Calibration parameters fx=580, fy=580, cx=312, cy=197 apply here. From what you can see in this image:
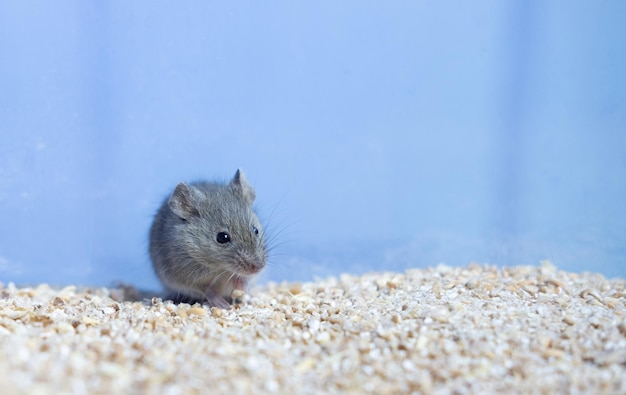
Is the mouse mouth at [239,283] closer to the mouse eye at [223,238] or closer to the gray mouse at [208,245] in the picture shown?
the gray mouse at [208,245]

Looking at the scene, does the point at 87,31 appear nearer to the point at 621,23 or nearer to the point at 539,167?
the point at 539,167

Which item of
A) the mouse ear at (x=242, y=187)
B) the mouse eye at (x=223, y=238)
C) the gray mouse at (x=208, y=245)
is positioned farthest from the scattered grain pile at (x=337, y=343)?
the mouse ear at (x=242, y=187)

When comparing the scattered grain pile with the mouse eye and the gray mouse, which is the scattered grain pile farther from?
the mouse eye

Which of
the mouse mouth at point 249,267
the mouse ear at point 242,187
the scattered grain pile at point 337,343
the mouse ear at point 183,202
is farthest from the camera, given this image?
the mouse ear at point 242,187

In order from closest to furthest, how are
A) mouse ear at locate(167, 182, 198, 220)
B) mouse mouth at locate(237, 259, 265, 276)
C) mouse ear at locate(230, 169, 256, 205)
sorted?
mouse mouth at locate(237, 259, 265, 276), mouse ear at locate(167, 182, 198, 220), mouse ear at locate(230, 169, 256, 205)

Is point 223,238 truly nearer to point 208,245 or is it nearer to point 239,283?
point 208,245

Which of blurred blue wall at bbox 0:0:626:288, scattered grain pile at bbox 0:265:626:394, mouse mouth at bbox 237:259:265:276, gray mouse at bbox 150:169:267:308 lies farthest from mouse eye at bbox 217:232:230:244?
blurred blue wall at bbox 0:0:626:288
